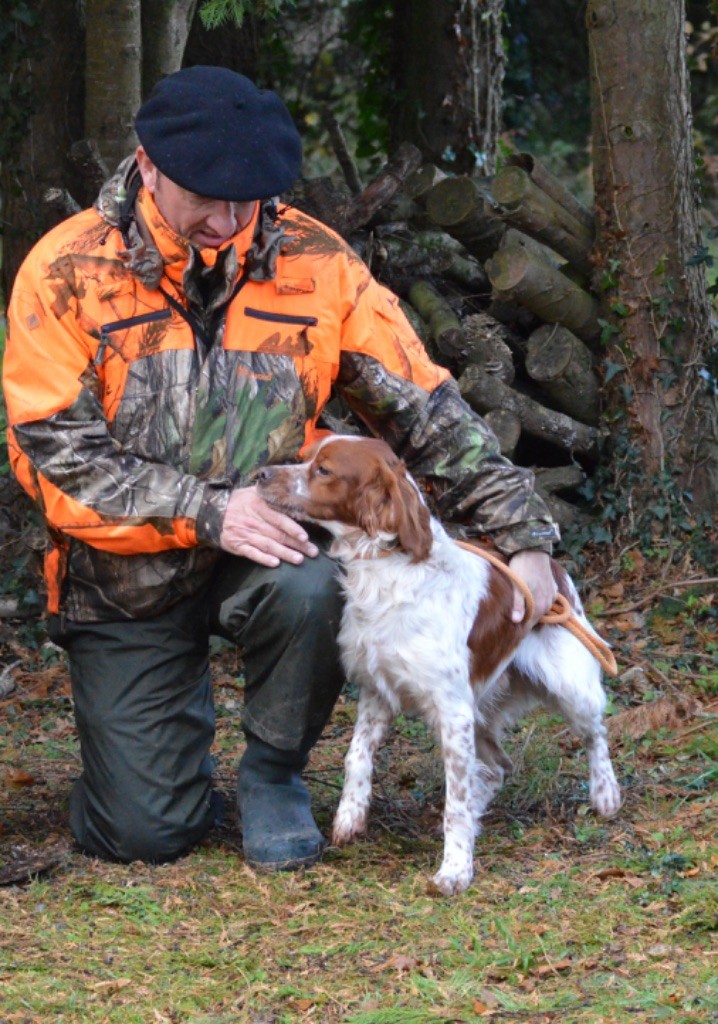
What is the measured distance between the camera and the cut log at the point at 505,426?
6547mm

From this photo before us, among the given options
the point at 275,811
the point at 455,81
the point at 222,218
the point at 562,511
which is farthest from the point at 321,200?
the point at 275,811

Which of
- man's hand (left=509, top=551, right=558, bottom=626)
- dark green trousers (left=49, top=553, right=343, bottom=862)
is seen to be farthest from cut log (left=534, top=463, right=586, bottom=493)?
dark green trousers (left=49, top=553, right=343, bottom=862)

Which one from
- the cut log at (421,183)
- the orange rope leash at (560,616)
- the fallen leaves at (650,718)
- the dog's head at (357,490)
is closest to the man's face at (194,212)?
the dog's head at (357,490)

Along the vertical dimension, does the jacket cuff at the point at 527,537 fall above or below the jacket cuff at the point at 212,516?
below

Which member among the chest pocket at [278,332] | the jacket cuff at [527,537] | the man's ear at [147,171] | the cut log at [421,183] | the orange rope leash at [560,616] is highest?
the man's ear at [147,171]

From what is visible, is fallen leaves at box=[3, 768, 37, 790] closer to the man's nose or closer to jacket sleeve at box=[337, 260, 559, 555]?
jacket sleeve at box=[337, 260, 559, 555]

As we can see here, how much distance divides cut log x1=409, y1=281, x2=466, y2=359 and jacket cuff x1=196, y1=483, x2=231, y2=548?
2.84m

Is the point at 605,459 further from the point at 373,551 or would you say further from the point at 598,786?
the point at 373,551

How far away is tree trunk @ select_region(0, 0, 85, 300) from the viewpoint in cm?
698

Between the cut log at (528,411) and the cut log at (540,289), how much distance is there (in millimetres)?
413

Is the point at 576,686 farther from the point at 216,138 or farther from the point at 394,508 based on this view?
the point at 216,138

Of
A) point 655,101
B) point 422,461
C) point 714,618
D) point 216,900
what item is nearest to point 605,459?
point 714,618

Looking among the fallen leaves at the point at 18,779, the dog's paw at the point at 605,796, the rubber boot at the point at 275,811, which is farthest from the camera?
the fallen leaves at the point at 18,779

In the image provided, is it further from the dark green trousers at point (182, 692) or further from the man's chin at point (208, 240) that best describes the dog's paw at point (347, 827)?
the man's chin at point (208, 240)
